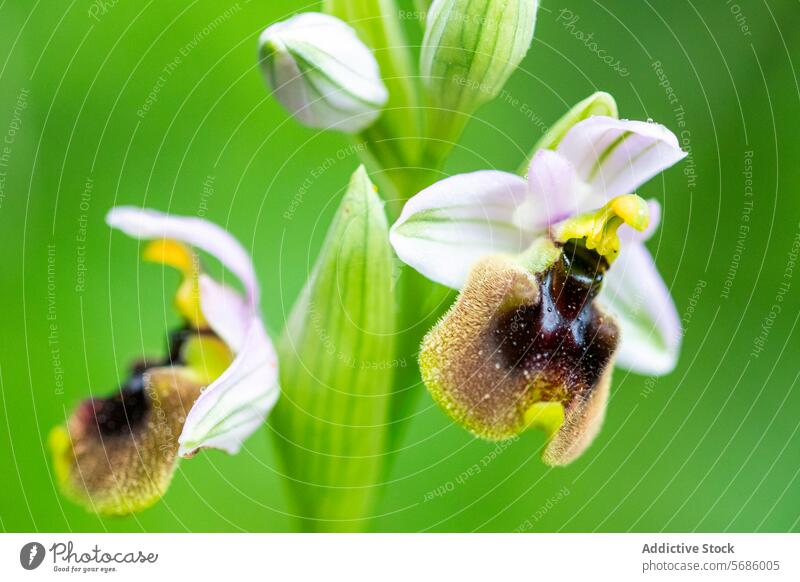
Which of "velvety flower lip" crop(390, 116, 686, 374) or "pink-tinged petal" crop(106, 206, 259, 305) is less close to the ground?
"velvety flower lip" crop(390, 116, 686, 374)

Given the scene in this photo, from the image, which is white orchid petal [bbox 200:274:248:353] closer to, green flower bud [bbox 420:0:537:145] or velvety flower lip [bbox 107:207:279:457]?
velvety flower lip [bbox 107:207:279:457]

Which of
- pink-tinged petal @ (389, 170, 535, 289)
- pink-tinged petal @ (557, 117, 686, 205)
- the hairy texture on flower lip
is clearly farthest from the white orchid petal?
pink-tinged petal @ (557, 117, 686, 205)

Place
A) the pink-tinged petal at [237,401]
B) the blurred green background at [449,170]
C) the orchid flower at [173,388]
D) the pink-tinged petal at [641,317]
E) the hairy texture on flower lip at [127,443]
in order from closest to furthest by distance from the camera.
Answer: the pink-tinged petal at [237,401] < the orchid flower at [173,388] < the hairy texture on flower lip at [127,443] < the pink-tinged petal at [641,317] < the blurred green background at [449,170]

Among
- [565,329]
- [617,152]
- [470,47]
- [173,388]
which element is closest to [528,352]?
[565,329]

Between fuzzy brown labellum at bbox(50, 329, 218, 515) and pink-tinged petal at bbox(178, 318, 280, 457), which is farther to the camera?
fuzzy brown labellum at bbox(50, 329, 218, 515)

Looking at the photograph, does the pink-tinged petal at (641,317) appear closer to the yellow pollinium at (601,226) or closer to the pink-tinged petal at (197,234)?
the yellow pollinium at (601,226)
